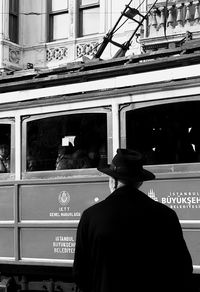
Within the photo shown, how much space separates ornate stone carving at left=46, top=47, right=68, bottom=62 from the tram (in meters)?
9.28

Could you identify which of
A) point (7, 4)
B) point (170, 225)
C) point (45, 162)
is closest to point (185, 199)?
point (45, 162)

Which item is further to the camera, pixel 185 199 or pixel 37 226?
pixel 37 226

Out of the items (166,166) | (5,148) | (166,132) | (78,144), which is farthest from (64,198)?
(166,132)

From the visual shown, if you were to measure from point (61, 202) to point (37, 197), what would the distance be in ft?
0.94

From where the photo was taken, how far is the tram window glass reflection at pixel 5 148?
19.8 feet

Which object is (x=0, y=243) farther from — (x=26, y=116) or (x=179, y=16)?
(x=179, y=16)

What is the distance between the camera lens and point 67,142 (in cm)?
577

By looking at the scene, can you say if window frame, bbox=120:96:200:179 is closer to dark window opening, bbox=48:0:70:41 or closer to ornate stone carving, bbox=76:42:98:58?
ornate stone carving, bbox=76:42:98:58

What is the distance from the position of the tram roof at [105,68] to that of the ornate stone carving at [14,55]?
30.3 feet

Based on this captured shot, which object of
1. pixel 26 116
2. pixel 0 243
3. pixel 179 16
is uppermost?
pixel 179 16

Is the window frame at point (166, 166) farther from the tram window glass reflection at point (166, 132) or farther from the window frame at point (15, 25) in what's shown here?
the window frame at point (15, 25)

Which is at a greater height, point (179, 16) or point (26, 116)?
point (179, 16)

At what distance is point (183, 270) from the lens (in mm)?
2959

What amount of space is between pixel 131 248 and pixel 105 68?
9.86ft
